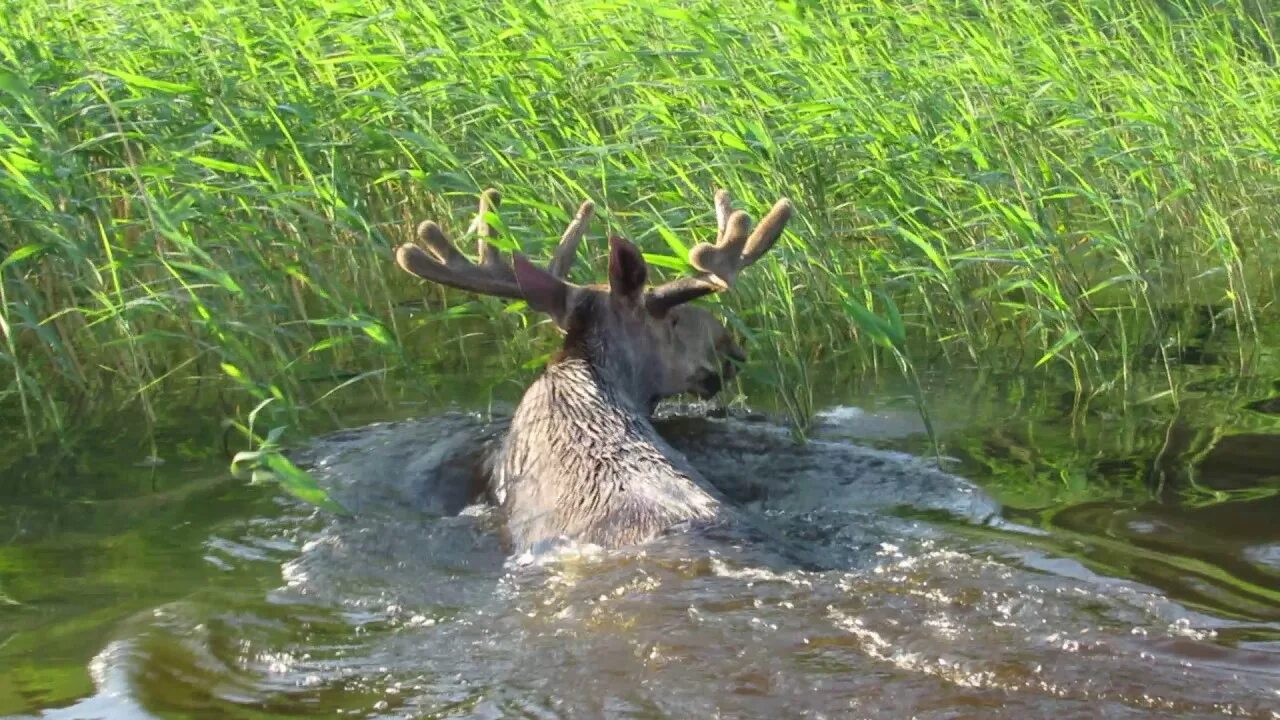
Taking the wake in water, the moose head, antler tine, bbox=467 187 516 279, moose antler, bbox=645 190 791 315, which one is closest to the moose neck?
the moose head

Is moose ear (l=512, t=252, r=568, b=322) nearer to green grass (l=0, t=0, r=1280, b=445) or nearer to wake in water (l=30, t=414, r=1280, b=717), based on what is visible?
green grass (l=0, t=0, r=1280, b=445)

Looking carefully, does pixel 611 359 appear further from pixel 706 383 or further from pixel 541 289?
pixel 706 383

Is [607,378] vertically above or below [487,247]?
below

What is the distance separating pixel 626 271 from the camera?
583cm

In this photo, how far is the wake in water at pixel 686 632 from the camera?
349 centimetres

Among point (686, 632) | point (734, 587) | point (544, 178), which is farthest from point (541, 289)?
point (686, 632)

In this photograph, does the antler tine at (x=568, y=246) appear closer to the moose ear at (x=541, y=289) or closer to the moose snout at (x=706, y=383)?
the moose ear at (x=541, y=289)

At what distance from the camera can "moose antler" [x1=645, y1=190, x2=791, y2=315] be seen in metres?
5.79

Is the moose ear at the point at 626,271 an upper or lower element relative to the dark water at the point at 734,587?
upper

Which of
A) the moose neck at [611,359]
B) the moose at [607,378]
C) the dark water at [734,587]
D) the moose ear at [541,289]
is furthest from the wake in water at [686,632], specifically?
the moose ear at [541,289]

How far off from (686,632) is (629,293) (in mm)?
2229

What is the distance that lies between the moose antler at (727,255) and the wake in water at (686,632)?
88 centimetres

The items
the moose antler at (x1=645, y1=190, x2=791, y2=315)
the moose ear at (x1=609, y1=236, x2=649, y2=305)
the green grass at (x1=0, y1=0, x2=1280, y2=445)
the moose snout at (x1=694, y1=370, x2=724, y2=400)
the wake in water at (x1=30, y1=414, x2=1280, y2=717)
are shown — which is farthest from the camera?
the moose snout at (x1=694, y1=370, x2=724, y2=400)

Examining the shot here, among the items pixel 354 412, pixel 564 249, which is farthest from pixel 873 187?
pixel 354 412
